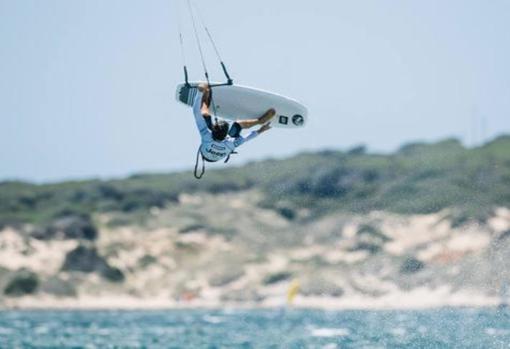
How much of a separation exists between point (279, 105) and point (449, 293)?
175 ft

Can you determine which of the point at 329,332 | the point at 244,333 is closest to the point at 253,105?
the point at 329,332

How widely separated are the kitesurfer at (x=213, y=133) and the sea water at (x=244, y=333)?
15603mm

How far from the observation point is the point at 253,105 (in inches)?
774

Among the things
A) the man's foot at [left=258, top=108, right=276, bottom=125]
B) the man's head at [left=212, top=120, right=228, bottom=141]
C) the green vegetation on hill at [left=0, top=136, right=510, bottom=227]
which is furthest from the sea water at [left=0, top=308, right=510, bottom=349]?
the green vegetation on hill at [left=0, top=136, right=510, bottom=227]

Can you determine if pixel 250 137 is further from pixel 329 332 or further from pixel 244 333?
pixel 244 333

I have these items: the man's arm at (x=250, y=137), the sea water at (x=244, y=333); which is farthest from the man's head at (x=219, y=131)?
the sea water at (x=244, y=333)

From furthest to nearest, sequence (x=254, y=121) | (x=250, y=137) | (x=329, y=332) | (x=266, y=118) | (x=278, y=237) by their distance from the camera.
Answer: (x=278, y=237), (x=329, y=332), (x=266, y=118), (x=254, y=121), (x=250, y=137)

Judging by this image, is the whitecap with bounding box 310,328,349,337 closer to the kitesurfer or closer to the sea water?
the sea water

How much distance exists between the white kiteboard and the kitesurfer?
366 centimetres

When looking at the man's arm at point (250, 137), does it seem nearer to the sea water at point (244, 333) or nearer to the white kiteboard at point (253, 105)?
the white kiteboard at point (253, 105)

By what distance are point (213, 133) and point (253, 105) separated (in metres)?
4.42

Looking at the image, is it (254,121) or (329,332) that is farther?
(329,332)

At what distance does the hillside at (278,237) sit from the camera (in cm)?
7688

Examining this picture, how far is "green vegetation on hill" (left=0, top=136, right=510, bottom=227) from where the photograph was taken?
89.5 m
